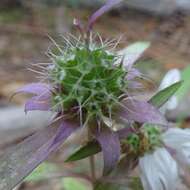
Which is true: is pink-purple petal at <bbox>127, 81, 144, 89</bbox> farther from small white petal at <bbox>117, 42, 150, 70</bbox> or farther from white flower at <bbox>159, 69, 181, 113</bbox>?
white flower at <bbox>159, 69, 181, 113</bbox>

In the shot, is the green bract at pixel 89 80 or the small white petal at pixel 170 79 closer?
the green bract at pixel 89 80

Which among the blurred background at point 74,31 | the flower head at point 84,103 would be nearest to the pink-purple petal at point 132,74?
the flower head at point 84,103

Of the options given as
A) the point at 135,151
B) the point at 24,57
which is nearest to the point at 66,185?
the point at 135,151

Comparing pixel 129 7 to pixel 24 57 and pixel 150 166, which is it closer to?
pixel 24 57

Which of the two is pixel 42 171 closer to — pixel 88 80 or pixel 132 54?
pixel 132 54

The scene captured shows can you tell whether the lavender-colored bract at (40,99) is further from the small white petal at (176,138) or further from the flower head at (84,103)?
the small white petal at (176,138)

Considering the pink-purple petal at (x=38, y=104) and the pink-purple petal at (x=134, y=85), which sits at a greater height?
the pink-purple petal at (x=134, y=85)
